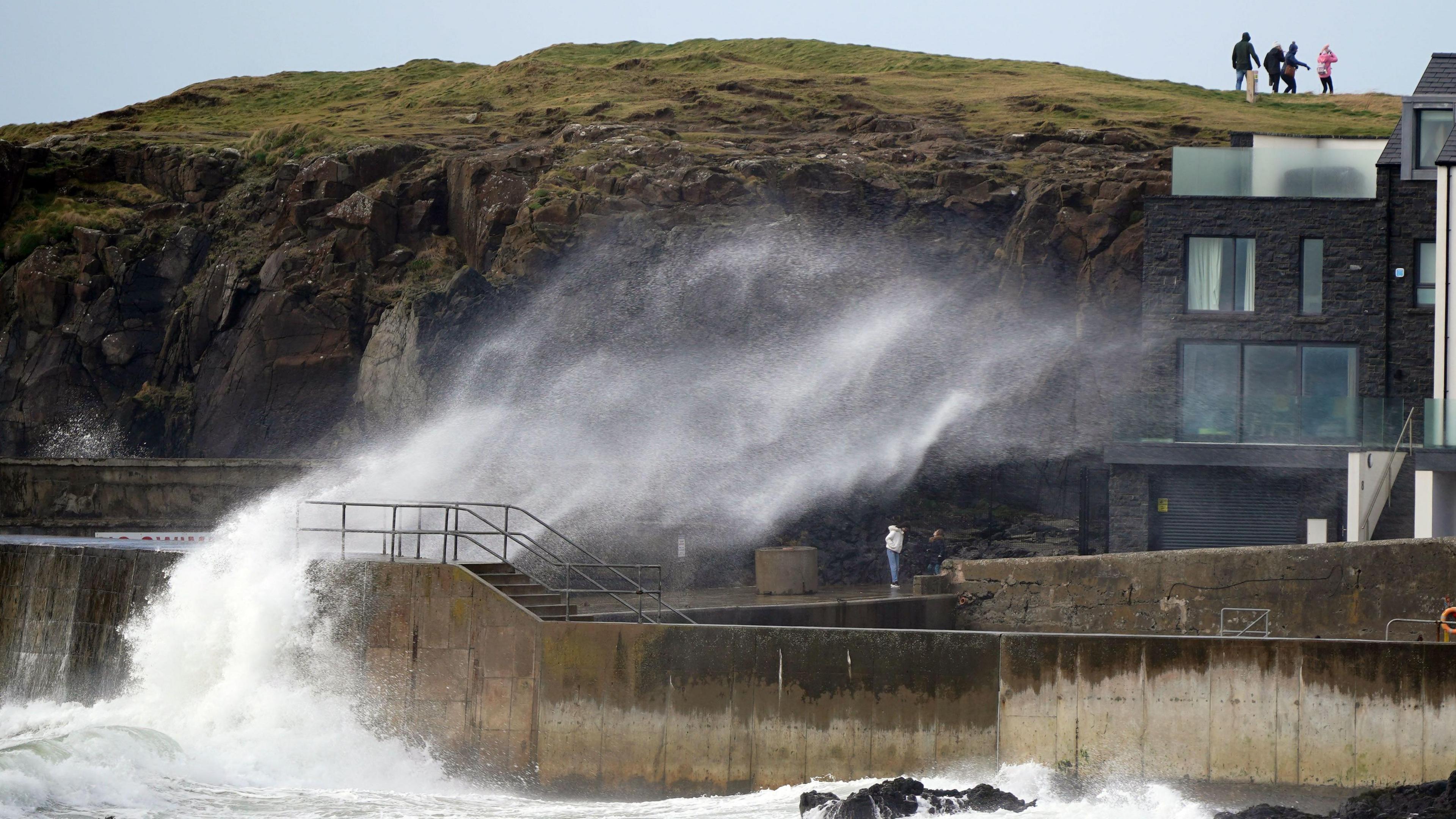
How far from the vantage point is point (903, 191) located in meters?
45.0

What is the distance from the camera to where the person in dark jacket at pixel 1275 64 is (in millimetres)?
68125

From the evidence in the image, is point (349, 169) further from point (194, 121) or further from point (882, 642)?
point (882, 642)

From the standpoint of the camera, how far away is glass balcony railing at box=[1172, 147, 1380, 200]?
31.5 metres

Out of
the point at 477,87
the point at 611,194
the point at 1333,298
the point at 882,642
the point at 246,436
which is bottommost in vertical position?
the point at 882,642

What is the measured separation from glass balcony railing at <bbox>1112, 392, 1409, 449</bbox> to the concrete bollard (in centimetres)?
812

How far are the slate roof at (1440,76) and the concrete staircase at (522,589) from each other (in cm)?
2130

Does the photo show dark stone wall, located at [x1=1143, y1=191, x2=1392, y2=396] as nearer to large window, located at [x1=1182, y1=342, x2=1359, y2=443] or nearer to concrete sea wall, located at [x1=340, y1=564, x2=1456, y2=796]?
large window, located at [x1=1182, y1=342, x2=1359, y2=443]

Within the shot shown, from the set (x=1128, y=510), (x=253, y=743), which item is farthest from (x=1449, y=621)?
(x=253, y=743)

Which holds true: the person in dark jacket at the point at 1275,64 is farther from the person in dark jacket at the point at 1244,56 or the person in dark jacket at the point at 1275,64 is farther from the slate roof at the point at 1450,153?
the slate roof at the point at 1450,153

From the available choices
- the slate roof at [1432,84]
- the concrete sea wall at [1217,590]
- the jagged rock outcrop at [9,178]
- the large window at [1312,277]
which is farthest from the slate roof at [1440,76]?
the jagged rock outcrop at [9,178]

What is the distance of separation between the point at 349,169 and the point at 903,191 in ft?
58.6

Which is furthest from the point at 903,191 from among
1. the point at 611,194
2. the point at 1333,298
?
the point at 1333,298

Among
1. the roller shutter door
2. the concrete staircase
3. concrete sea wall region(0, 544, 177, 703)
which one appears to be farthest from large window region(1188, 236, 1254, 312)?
concrete sea wall region(0, 544, 177, 703)

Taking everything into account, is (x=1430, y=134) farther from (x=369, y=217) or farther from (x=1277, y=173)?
(x=369, y=217)
